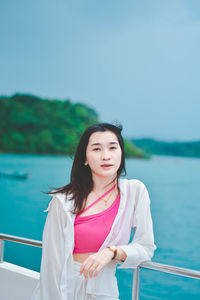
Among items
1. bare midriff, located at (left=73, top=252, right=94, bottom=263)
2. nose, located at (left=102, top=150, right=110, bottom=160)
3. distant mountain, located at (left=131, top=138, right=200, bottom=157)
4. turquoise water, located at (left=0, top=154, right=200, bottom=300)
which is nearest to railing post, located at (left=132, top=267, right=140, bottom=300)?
bare midriff, located at (left=73, top=252, right=94, bottom=263)

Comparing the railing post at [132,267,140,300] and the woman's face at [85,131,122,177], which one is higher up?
the woman's face at [85,131,122,177]

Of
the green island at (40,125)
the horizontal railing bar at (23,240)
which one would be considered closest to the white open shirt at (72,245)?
the horizontal railing bar at (23,240)

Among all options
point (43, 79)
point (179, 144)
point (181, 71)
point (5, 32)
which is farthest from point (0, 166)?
point (181, 71)

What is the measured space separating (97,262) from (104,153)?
376 millimetres

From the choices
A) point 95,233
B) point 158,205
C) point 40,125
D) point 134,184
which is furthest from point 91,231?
point 158,205

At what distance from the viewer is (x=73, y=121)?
68.9 ft

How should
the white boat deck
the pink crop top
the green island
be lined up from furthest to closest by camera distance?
the green island
the white boat deck
the pink crop top

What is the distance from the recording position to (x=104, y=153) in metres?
1.17

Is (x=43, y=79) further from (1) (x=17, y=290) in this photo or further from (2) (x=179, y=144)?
(1) (x=17, y=290)

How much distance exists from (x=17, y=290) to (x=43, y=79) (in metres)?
19.6

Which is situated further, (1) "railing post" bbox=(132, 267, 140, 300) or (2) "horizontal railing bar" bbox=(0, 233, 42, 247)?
(2) "horizontal railing bar" bbox=(0, 233, 42, 247)

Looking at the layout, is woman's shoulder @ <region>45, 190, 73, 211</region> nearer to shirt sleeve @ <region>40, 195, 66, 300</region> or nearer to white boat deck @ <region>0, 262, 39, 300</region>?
shirt sleeve @ <region>40, 195, 66, 300</region>

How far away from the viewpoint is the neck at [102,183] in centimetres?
122

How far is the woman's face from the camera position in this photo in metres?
1.17
